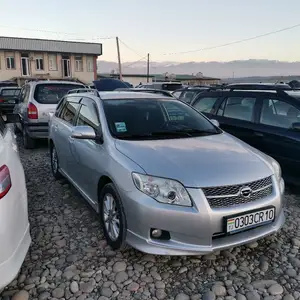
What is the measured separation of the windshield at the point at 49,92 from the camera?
739 centimetres

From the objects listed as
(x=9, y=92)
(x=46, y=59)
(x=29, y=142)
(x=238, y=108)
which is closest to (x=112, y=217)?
(x=238, y=108)

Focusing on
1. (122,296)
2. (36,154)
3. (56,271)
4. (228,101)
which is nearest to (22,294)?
(56,271)

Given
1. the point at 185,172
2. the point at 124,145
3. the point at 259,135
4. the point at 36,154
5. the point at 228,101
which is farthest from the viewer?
the point at 36,154

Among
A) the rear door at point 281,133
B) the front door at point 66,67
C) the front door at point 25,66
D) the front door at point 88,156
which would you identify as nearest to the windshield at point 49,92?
the front door at point 88,156

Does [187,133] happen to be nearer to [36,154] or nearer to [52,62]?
[36,154]

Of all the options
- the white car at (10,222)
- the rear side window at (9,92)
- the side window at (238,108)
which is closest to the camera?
the white car at (10,222)

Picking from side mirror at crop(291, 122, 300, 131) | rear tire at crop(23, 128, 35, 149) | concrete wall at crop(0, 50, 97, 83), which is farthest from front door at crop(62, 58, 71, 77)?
side mirror at crop(291, 122, 300, 131)

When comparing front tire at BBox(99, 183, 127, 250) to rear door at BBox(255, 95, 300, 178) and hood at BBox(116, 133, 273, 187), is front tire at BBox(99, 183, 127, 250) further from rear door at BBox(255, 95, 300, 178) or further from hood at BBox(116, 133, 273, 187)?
rear door at BBox(255, 95, 300, 178)

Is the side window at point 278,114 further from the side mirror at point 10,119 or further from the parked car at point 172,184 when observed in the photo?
the side mirror at point 10,119

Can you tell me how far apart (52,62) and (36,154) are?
106 feet

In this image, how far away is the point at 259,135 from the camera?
4.84 metres

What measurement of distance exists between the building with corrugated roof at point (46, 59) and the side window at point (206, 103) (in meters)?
32.6

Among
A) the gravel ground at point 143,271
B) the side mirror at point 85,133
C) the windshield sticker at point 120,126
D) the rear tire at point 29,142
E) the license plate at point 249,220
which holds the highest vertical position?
the windshield sticker at point 120,126

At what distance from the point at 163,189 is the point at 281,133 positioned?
268 centimetres
